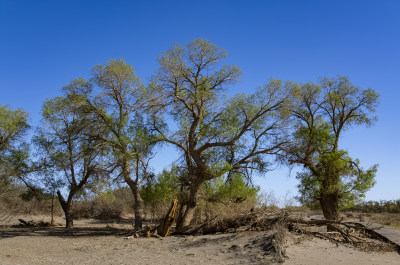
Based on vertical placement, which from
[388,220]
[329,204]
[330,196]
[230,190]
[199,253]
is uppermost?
[230,190]

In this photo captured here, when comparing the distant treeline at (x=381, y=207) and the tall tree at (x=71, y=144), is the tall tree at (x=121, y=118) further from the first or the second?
the distant treeline at (x=381, y=207)

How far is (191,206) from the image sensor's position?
845 inches

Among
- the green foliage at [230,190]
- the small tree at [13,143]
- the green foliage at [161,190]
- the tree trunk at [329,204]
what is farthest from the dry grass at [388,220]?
the small tree at [13,143]

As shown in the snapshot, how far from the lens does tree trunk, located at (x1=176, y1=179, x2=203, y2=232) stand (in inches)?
828

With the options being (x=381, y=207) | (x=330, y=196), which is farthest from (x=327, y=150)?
(x=381, y=207)

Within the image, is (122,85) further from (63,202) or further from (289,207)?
(289,207)

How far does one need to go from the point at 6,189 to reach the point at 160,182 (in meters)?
10.8

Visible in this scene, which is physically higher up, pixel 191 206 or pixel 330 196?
pixel 330 196

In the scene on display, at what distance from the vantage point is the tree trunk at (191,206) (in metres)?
21.0

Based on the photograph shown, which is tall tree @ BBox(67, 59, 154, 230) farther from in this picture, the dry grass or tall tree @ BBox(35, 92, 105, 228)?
the dry grass

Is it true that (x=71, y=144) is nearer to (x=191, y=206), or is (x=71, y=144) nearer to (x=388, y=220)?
(x=191, y=206)

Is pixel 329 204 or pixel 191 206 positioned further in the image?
pixel 191 206

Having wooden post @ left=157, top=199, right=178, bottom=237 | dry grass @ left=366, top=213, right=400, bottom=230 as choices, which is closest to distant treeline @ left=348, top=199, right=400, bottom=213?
dry grass @ left=366, top=213, right=400, bottom=230

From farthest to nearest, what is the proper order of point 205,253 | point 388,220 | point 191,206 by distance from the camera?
point 388,220
point 191,206
point 205,253
